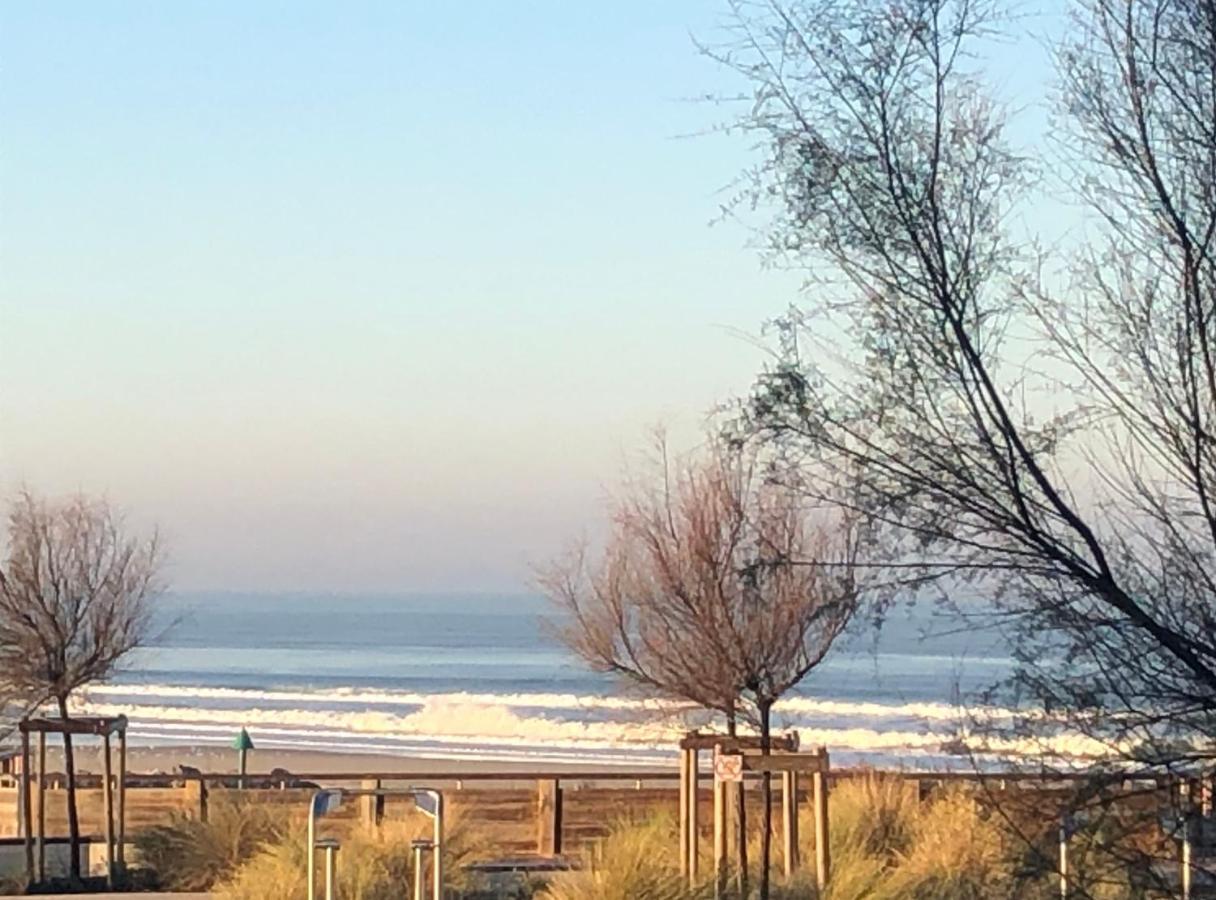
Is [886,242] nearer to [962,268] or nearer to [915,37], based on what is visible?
[962,268]

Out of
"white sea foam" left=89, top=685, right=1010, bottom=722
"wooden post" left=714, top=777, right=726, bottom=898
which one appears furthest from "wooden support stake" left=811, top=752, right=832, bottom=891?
"white sea foam" left=89, top=685, right=1010, bottom=722

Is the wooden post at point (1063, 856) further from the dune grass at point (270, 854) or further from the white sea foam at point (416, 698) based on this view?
the white sea foam at point (416, 698)

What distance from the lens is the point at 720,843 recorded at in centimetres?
1448

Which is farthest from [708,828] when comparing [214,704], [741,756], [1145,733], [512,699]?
[214,704]

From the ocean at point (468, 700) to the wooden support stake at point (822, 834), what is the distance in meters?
0.90

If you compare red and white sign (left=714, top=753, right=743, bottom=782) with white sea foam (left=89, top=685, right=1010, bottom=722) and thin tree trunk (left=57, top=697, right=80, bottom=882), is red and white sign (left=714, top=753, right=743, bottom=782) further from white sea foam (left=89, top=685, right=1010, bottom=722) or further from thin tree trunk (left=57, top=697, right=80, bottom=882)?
white sea foam (left=89, top=685, right=1010, bottom=722)

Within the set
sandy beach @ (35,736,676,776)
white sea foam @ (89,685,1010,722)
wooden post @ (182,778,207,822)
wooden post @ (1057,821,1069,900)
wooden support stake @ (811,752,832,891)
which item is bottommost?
sandy beach @ (35,736,676,776)

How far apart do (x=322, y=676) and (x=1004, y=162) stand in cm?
6998

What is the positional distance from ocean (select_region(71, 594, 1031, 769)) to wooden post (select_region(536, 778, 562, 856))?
1127 mm

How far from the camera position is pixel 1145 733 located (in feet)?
22.3

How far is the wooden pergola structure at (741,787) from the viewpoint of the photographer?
1405cm

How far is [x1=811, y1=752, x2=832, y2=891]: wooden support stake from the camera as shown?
1416 cm

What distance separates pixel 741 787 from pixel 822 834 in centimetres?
125

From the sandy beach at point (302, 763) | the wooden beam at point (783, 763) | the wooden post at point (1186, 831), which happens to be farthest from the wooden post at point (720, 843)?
the sandy beach at point (302, 763)
